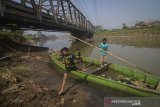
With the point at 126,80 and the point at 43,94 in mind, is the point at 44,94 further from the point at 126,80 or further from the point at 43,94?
the point at 126,80

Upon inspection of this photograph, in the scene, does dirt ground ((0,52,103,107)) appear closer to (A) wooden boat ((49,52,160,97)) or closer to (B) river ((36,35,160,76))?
(A) wooden boat ((49,52,160,97))

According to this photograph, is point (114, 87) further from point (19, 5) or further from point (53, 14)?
point (53, 14)

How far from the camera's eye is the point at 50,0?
66.4ft

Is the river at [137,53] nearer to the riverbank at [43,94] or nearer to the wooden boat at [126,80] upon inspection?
the wooden boat at [126,80]

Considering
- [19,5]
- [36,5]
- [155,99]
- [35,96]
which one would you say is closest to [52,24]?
[36,5]

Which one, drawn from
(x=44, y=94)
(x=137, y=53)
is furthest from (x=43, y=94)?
(x=137, y=53)

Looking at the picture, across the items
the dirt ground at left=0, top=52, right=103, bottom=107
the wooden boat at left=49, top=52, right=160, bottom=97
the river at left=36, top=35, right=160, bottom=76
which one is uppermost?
the wooden boat at left=49, top=52, right=160, bottom=97

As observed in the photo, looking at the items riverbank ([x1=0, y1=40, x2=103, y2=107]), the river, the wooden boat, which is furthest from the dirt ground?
the river

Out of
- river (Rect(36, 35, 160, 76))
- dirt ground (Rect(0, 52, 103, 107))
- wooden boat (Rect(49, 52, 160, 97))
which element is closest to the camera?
wooden boat (Rect(49, 52, 160, 97))

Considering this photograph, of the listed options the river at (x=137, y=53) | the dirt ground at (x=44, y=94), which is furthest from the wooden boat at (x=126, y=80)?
the river at (x=137, y=53)

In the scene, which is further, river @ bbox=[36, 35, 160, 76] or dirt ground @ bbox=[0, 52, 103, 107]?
river @ bbox=[36, 35, 160, 76]

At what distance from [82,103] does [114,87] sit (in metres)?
1.78

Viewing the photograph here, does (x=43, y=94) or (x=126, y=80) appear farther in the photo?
(x=126, y=80)

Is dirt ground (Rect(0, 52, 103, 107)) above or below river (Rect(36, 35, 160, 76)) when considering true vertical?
below
